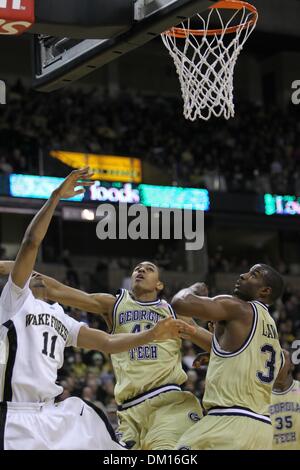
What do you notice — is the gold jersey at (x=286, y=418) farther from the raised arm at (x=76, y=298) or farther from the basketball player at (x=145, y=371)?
the raised arm at (x=76, y=298)

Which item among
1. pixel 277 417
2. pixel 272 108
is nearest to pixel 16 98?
pixel 272 108

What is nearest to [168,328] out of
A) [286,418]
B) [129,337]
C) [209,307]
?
[129,337]

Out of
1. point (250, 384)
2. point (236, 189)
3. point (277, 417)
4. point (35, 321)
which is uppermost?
point (236, 189)

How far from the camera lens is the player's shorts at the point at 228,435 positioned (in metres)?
5.86

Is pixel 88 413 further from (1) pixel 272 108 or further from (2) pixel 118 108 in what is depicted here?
(1) pixel 272 108

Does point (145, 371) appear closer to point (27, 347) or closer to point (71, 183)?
point (27, 347)

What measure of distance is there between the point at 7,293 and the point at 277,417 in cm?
334

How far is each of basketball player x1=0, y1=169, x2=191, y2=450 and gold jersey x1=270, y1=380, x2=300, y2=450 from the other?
259cm

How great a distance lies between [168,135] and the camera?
919 inches

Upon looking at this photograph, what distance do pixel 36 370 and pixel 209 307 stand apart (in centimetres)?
126

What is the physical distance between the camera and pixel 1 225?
23125 millimetres

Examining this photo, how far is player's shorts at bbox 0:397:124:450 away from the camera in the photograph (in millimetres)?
5051

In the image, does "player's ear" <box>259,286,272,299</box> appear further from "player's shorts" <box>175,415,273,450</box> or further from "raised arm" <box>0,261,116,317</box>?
"raised arm" <box>0,261,116,317</box>

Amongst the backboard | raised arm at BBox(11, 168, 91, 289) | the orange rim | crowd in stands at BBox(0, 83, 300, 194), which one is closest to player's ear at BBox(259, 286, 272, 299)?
raised arm at BBox(11, 168, 91, 289)
